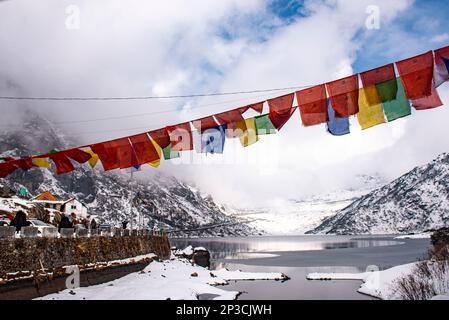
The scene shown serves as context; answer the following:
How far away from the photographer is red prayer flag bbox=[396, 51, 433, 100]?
1091 cm

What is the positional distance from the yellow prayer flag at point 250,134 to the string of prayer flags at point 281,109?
0.79m

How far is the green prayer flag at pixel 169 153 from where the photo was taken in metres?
15.2

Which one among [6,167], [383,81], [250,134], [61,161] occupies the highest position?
[383,81]

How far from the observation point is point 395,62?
36.6 feet

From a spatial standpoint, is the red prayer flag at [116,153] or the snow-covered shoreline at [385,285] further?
the snow-covered shoreline at [385,285]

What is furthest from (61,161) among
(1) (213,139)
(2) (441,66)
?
(2) (441,66)

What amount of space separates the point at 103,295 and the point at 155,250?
19.1 metres

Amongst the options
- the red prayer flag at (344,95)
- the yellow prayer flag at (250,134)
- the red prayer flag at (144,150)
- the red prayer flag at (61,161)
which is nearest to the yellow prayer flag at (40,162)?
the red prayer flag at (61,161)

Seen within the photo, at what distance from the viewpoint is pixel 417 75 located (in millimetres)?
11125

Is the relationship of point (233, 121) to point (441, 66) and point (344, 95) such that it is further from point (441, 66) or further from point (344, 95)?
point (441, 66)

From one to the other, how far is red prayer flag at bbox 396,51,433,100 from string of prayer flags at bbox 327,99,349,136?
2.03 metres

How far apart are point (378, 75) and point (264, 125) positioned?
409 cm

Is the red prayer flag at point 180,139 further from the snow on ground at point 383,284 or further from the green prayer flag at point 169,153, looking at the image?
the snow on ground at point 383,284
